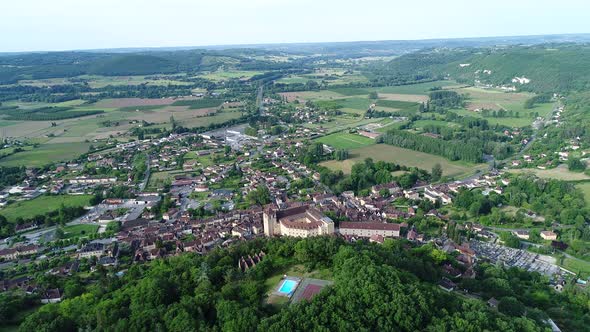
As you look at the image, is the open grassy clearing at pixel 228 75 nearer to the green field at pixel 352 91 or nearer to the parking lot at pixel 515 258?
the green field at pixel 352 91

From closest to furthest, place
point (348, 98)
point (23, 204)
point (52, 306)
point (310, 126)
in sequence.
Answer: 1. point (52, 306)
2. point (23, 204)
3. point (310, 126)
4. point (348, 98)

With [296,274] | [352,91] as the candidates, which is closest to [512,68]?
[352,91]

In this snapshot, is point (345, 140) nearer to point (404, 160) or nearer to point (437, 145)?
point (404, 160)

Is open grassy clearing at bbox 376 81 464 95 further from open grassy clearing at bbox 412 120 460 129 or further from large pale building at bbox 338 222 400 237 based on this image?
large pale building at bbox 338 222 400 237

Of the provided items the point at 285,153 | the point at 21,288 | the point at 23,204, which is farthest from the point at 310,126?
the point at 21,288

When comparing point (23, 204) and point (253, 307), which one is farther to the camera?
point (23, 204)

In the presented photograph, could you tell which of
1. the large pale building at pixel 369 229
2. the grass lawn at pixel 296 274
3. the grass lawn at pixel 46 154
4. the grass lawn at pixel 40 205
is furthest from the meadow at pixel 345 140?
the grass lawn at pixel 296 274

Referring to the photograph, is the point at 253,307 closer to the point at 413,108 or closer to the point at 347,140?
the point at 347,140
